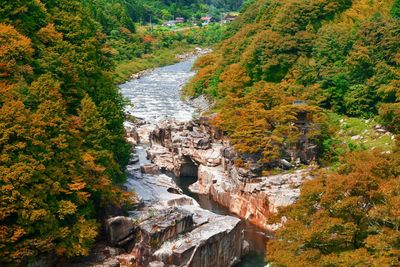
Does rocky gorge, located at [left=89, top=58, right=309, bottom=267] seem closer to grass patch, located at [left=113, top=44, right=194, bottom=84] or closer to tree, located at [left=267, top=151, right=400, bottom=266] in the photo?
tree, located at [left=267, top=151, right=400, bottom=266]

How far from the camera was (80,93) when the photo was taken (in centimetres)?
3253

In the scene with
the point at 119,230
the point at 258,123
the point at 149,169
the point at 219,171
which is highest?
the point at 258,123

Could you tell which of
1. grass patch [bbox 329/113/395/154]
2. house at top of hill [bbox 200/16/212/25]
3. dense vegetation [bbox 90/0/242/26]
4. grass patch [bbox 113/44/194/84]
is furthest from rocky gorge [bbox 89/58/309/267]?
house at top of hill [bbox 200/16/212/25]

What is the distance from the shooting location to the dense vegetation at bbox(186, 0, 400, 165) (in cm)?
4134

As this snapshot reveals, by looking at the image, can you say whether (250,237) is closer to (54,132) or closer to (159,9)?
(54,132)

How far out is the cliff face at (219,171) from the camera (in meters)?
37.2

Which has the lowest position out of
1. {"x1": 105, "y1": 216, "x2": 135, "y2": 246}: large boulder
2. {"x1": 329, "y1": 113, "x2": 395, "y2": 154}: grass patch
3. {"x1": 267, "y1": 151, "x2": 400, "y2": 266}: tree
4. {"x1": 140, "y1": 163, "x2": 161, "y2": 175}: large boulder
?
{"x1": 140, "y1": 163, "x2": 161, "y2": 175}: large boulder

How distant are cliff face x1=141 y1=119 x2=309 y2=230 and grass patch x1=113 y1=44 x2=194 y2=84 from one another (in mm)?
37781

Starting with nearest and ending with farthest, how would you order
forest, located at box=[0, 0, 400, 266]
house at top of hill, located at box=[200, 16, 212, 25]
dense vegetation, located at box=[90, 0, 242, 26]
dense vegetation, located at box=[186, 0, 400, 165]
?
1. forest, located at box=[0, 0, 400, 266]
2. dense vegetation, located at box=[186, 0, 400, 165]
3. dense vegetation, located at box=[90, 0, 242, 26]
4. house at top of hill, located at box=[200, 16, 212, 25]

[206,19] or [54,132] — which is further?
[206,19]

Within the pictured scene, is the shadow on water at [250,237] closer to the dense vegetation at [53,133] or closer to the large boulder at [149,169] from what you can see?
the large boulder at [149,169]

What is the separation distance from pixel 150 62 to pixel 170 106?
40.6 m

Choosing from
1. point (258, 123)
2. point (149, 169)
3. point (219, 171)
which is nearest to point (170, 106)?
point (219, 171)

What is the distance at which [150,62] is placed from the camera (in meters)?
107
